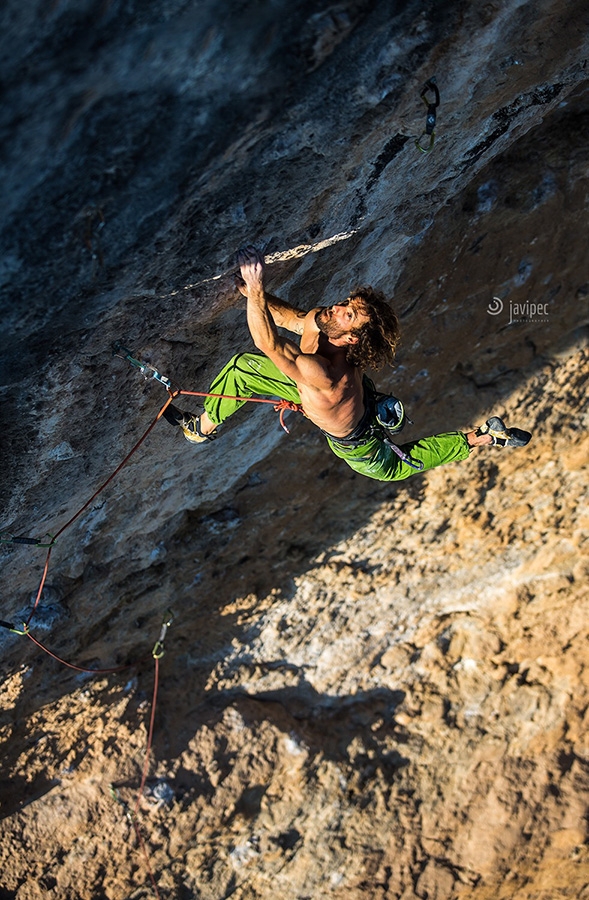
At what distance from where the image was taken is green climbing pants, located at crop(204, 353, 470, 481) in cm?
331

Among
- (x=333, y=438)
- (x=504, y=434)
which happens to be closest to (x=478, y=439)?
(x=504, y=434)

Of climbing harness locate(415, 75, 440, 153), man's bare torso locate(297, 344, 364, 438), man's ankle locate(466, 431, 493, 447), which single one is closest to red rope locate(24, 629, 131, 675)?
man's bare torso locate(297, 344, 364, 438)

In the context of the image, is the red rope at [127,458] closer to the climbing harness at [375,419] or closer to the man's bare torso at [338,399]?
the man's bare torso at [338,399]

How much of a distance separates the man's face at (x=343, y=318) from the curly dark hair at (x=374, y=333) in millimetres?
18

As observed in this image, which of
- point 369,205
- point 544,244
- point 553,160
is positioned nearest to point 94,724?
point 369,205

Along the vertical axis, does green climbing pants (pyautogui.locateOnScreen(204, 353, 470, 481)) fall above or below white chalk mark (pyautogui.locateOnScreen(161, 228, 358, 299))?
below

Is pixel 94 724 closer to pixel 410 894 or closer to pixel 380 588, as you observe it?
pixel 380 588

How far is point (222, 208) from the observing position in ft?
8.62

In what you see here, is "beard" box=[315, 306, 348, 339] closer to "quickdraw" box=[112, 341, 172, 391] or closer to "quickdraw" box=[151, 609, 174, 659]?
"quickdraw" box=[112, 341, 172, 391]

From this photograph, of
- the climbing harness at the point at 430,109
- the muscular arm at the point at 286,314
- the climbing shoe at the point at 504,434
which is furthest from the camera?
the climbing shoe at the point at 504,434

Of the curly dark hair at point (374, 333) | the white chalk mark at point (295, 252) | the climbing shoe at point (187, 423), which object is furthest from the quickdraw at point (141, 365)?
the curly dark hair at point (374, 333)

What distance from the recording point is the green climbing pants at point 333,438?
10.9ft

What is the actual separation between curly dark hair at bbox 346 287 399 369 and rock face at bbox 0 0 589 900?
1.64 ft

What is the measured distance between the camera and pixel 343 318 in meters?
2.92
